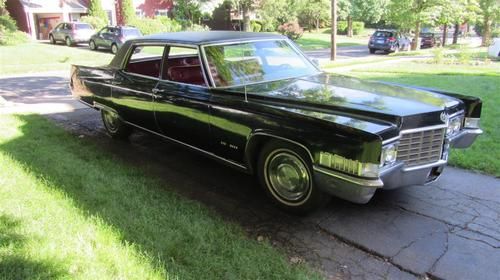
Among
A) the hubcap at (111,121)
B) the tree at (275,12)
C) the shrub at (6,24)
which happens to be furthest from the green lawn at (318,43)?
the hubcap at (111,121)

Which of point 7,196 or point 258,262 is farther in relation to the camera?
point 7,196

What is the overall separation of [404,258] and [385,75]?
1109 centimetres

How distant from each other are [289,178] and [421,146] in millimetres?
1171

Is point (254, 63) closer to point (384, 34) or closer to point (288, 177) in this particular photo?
point (288, 177)

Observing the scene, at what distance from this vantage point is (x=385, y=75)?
13453 millimetres

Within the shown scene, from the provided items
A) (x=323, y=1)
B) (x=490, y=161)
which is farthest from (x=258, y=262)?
(x=323, y=1)

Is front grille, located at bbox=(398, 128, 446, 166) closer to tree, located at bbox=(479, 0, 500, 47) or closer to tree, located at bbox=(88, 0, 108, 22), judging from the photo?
tree, located at bbox=(479, 0, 500, 47)

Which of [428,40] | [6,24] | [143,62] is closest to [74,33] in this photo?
[6,24]

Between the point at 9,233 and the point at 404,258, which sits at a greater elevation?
the point at 9,233

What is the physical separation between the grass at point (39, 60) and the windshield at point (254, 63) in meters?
13.3

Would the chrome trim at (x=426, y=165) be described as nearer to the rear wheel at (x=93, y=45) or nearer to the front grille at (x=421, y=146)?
the front grille at (x=421, y=146)

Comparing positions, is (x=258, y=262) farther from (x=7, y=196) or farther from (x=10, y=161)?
(x=10, y=161)

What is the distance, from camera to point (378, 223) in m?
3.76

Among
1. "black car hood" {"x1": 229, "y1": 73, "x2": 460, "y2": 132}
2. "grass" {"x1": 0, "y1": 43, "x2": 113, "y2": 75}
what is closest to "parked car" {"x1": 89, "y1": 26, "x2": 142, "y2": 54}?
"grass" {"x1": 0, "y1": 43, "x2": 113, "y2": 75}
